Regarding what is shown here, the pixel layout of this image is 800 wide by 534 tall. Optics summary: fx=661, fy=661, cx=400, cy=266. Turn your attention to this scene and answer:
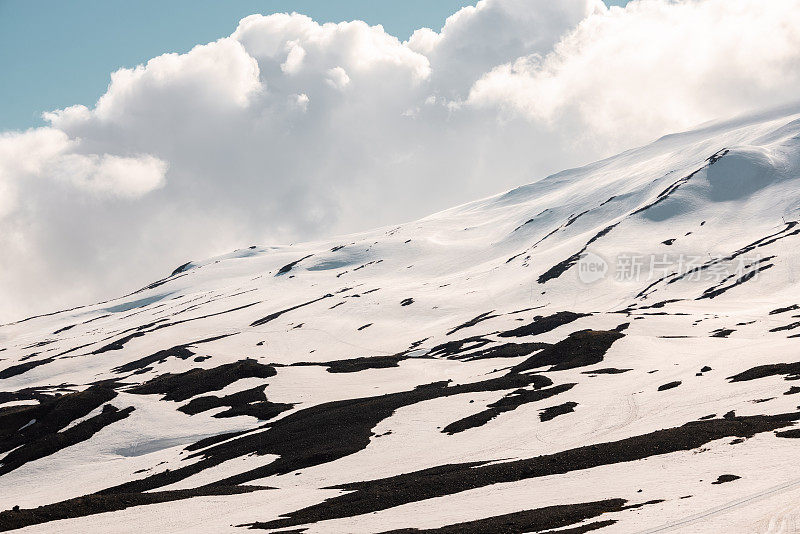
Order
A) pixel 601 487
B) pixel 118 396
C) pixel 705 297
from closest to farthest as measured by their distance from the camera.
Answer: pixel 601 487
pixel 118 396
pixel 705 297

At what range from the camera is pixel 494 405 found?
263ft

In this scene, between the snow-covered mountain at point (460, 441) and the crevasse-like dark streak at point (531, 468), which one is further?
the crevasse-like dark streak at point (531, 468)

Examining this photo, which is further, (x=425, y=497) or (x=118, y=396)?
(x=118, y=396)

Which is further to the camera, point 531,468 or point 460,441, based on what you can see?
point 460,441

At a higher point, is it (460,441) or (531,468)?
(460,441)

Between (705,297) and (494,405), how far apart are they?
12665 centimetres

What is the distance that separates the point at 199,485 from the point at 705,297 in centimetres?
15685

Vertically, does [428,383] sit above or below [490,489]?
above

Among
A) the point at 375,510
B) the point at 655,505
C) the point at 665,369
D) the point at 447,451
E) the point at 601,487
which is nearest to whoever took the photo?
the point at 655,505

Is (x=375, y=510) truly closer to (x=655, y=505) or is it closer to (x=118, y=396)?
(x=655, y=505)

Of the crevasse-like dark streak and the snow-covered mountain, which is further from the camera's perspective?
the crevasse-like dark streak

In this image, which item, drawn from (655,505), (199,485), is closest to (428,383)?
(199,485)

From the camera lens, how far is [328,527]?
4291 cm

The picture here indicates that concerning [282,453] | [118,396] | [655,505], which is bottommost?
[655,505]
